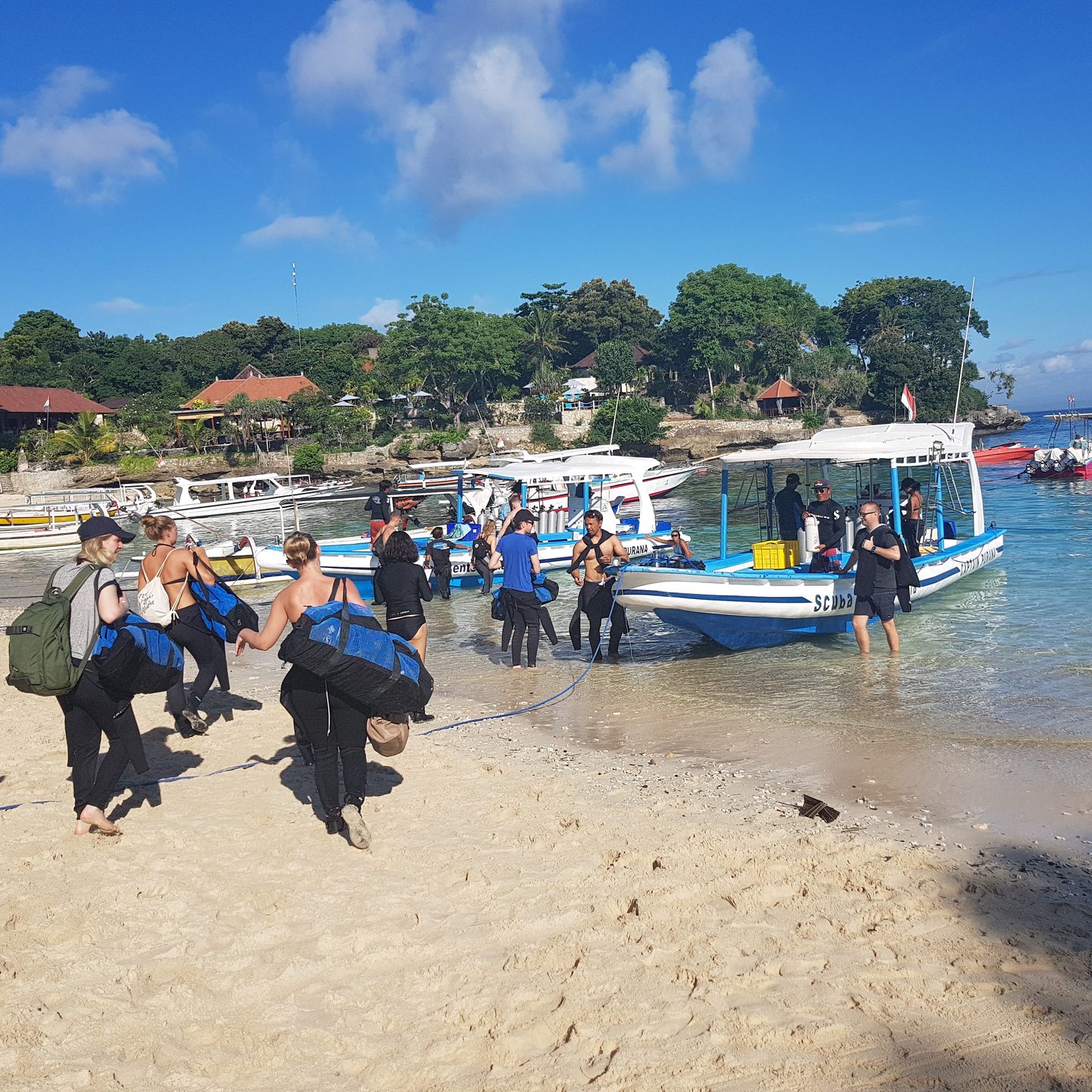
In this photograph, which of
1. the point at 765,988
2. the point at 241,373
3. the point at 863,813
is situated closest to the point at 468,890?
the point at 765,988

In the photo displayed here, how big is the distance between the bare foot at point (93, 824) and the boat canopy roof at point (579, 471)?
1292cm

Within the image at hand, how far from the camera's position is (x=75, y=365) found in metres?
76.7

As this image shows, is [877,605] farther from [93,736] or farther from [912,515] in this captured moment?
[93,736]

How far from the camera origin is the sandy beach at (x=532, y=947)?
3.83 m

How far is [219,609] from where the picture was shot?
8.38 metres

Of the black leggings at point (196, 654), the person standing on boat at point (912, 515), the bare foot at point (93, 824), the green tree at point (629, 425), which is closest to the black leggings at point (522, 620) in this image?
the black leggings at point (196, 654)

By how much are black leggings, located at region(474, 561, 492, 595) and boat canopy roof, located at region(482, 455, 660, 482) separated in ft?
6.25

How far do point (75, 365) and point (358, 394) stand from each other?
23555mm

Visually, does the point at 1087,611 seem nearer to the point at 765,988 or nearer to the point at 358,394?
the point at 765,988

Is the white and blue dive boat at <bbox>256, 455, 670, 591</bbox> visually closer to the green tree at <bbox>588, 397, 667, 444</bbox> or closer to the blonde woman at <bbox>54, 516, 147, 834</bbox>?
the blonde woman at <bbox>54, 516, 147, 834</bbox>

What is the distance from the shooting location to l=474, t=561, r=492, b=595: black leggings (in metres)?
17.0

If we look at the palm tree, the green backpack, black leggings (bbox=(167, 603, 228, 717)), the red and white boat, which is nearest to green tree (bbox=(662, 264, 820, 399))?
the red and white boat

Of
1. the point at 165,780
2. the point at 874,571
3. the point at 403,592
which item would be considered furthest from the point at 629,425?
the point at 165,780

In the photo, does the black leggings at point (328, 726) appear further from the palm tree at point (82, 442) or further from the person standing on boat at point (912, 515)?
the palm tree at point (82, 442)
